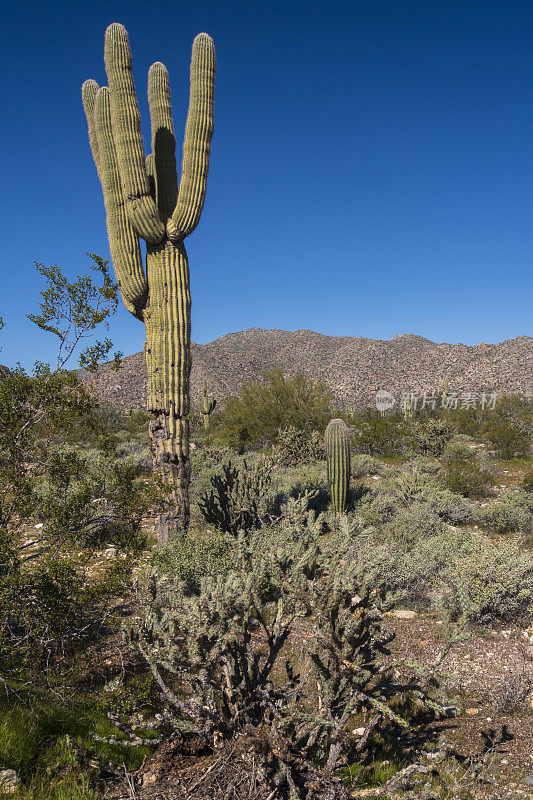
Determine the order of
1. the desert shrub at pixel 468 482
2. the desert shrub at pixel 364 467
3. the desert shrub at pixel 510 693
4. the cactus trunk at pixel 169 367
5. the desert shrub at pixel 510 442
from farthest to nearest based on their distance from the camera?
the desert shrub at pixel 510 442 < the desert shrub at pixel 364 467 < the desert shrub at pixel 468 482 < the cactus trunk at pixel 169 367 < the desert shrub at pixel 510 693

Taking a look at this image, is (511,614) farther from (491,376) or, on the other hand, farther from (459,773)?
(491,376)

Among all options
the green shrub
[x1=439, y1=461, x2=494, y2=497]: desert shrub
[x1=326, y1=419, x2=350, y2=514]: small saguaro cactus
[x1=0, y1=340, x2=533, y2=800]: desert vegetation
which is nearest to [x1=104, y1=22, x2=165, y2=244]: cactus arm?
[x1=0, y1=340, x2=533, y2=800]: desert vegetation

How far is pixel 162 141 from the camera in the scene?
6676mm

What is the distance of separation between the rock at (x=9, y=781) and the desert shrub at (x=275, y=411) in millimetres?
12449

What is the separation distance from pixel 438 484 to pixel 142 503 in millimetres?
7883

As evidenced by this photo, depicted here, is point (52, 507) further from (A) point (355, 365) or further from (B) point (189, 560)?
(A) point (355, 365)

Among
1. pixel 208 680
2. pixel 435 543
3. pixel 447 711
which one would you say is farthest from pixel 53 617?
pixel 435 543

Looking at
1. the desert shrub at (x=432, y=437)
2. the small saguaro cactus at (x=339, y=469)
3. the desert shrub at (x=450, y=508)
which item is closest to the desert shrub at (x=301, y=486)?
the small saguaro cactus at (x=339, y=469)

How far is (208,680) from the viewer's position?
2.43 meters

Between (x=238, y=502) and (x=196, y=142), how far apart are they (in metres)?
5.59

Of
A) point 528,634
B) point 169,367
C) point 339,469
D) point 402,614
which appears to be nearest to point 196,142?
point 169,367

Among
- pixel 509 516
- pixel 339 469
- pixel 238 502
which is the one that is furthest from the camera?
A: pixel 339 469

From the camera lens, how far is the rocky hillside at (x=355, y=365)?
138 ft

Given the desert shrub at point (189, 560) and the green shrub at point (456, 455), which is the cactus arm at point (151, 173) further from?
the green shrub at point (456, 455)
